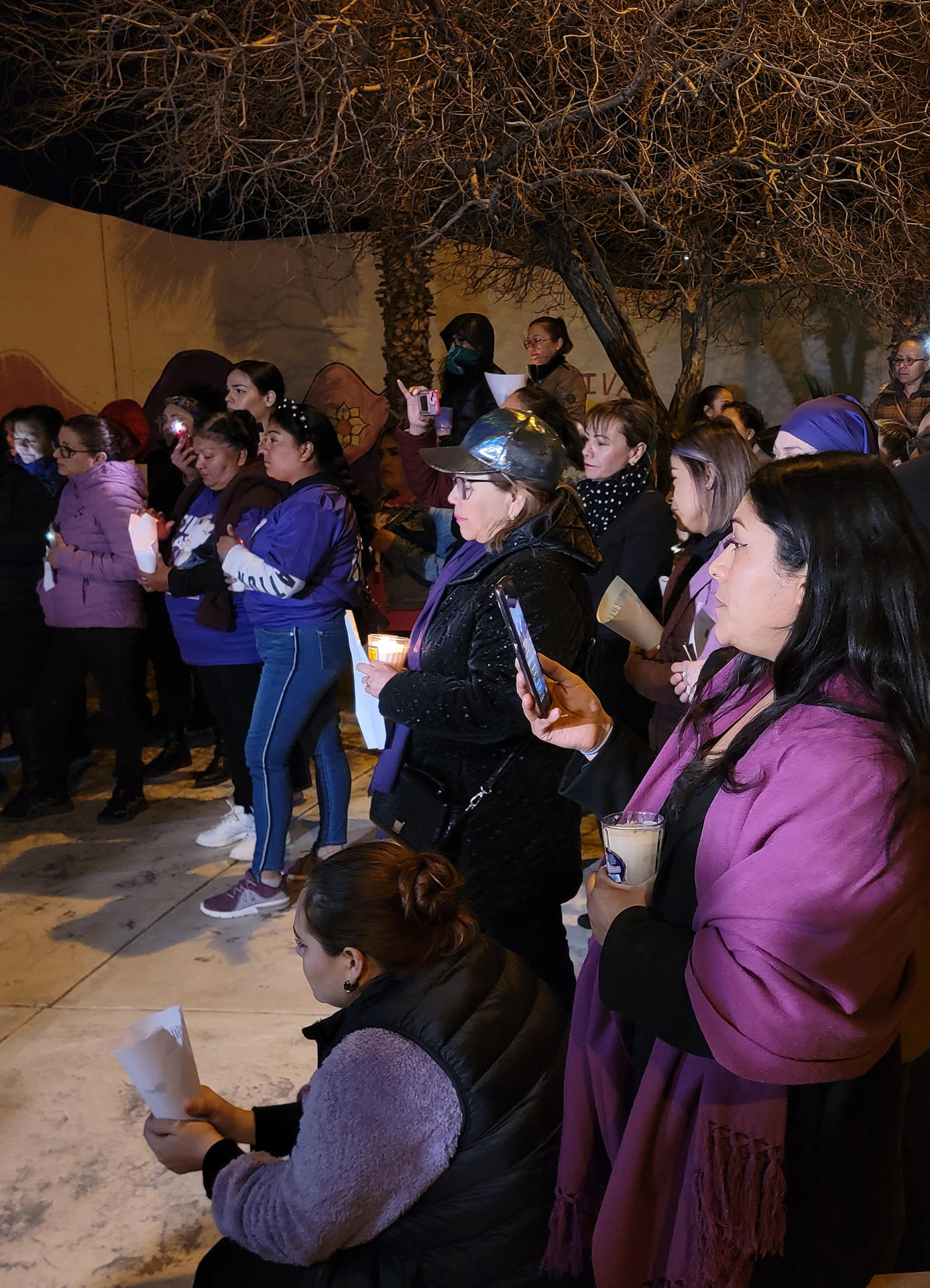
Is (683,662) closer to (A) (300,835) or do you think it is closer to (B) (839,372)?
(A) (300,835)

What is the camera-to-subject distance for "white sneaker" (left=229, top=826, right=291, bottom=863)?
4.96 meters

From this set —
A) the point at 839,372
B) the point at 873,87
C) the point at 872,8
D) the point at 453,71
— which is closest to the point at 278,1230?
the point at 453,71

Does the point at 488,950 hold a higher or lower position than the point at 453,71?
lower

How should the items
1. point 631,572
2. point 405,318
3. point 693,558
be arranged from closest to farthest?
1. point 693,558
2. point 631,572
3. point 405,318

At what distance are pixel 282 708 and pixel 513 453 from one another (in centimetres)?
190

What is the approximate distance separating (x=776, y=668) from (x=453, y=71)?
5.29 meters

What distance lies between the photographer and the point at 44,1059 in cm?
341

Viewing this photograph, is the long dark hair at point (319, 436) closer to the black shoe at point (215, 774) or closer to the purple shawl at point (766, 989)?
the black shoe at point (215, 774)

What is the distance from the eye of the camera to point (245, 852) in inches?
197

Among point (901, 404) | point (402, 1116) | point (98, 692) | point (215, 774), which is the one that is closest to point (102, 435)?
point (98, 692)

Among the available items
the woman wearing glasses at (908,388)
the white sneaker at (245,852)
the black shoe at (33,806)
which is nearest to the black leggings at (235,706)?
the white sneaker at (245,852)

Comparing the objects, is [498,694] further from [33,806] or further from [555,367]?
[555,367]

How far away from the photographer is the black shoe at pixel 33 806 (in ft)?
18.1

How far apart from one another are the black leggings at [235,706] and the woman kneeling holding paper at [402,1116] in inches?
118
